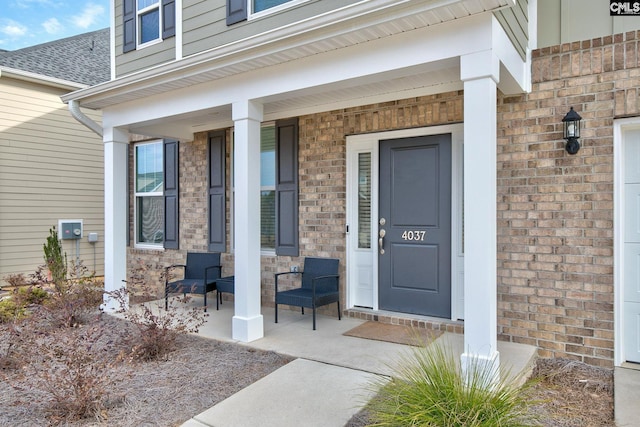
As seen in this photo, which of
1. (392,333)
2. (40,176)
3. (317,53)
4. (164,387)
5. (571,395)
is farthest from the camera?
(40,176)

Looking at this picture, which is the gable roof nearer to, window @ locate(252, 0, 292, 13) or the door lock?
window @ locate(252, 0, 292, 13)

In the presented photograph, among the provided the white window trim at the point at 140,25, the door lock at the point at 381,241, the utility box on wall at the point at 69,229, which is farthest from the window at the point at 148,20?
the utility box on wall at the point at 69,229

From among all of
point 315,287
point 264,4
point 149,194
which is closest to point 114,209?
point 149,194

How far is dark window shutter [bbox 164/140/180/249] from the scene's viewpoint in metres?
6.59

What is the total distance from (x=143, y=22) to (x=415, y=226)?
15.2 ft

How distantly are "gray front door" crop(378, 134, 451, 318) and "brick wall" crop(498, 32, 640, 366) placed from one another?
638 mm

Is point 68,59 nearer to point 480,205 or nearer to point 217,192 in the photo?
point 217,192

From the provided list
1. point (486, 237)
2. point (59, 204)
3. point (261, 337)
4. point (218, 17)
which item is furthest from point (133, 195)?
point (486, 237)

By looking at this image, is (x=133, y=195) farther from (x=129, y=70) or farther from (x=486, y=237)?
(x=486, y=237)

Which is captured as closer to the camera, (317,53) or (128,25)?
(317,53)

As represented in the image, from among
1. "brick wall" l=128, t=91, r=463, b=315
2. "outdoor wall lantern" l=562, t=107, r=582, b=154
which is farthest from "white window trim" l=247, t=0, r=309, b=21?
"outdoor wall lantern" l=562, t=107, r=582, b=154

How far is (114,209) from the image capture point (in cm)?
547

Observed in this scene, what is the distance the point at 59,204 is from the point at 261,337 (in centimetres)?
592

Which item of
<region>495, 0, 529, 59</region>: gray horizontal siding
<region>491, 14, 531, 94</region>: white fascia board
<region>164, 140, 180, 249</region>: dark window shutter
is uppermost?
<region>495, 0, 529, 59</region>: gray horizontal siding
